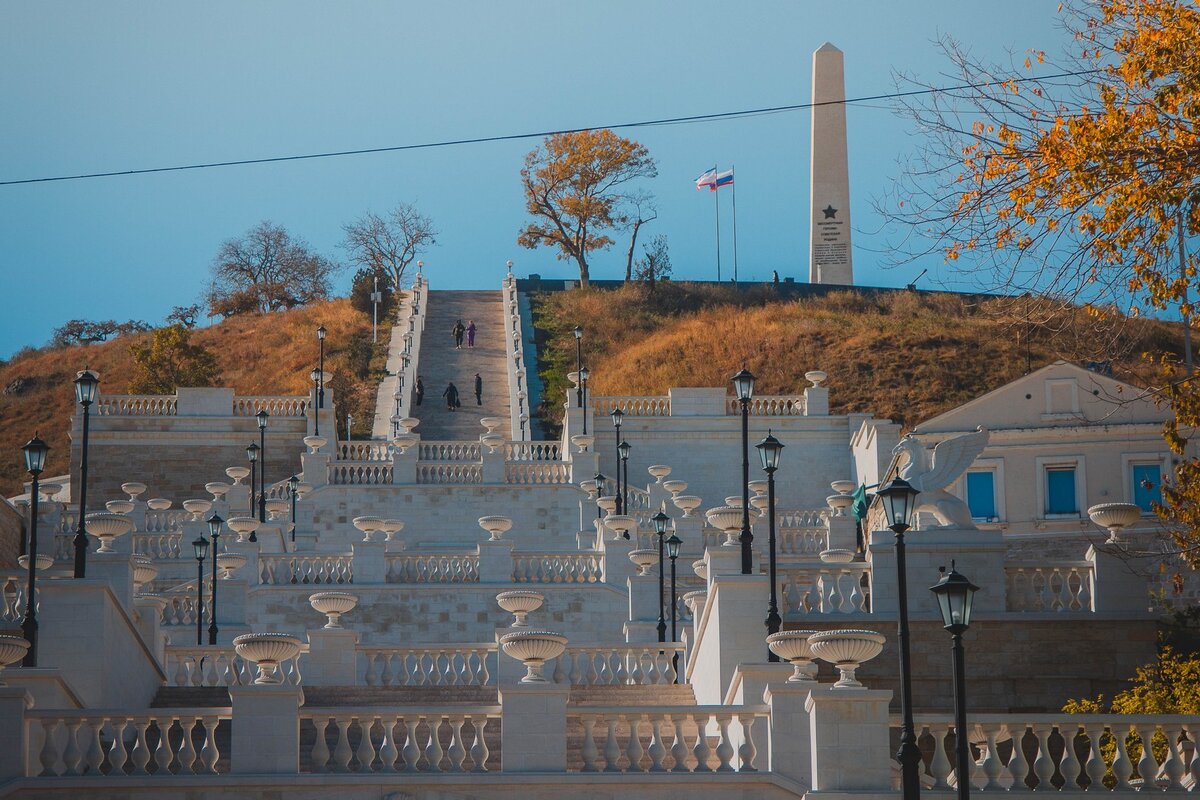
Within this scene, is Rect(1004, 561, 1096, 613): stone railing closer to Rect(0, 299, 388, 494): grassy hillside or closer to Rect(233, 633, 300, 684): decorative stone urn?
Rect(233, 633, 300, 684): decorative stone urn

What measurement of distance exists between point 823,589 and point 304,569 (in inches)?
503

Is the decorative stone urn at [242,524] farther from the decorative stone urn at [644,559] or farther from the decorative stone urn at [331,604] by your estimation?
the decorative stone urn at [331,604]

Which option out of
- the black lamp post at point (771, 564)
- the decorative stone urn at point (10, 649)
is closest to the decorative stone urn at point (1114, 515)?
the black lamp post at point (771, 564)

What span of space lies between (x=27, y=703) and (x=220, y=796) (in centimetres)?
218

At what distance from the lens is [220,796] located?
17.7m

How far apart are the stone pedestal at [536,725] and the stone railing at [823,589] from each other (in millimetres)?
7430

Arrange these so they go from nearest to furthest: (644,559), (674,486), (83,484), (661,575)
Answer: (83,484), (661,575), (644,559), (674,486)

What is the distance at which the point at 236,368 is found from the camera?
240 ft

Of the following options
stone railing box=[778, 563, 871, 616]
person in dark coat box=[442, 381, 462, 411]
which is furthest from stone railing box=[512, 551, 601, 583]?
person in dark coat box=[442, 381, 462, 411]

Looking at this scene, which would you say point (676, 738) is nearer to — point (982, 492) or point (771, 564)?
point (771, 564)

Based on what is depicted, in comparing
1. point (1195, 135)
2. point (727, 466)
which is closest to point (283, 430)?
point (727, 466)

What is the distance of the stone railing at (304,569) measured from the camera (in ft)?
112

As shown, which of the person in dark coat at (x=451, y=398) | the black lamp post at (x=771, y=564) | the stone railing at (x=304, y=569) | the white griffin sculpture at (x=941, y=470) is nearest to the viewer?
the black lamp post at (x=771, y=564)

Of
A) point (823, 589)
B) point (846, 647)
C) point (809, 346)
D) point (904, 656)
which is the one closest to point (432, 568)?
point (823, 589)
